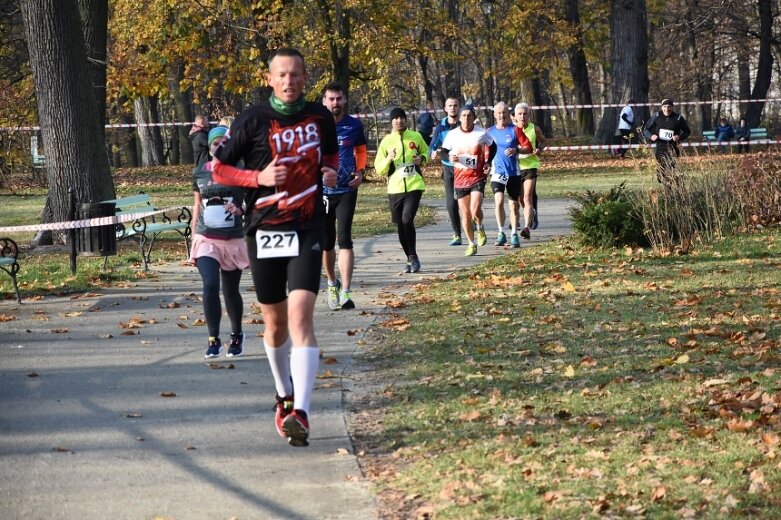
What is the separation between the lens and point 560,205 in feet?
83.3

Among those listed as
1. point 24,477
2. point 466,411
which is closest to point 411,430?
point 466,411

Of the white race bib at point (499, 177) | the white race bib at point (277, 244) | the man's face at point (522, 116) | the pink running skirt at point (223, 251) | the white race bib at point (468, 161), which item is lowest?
the white race bib at point (499, 177)

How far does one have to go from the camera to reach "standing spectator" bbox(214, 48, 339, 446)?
22.1 ft

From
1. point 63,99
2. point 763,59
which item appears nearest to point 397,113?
point 63,99

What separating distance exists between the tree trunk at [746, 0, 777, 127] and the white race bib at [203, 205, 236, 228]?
4001cm

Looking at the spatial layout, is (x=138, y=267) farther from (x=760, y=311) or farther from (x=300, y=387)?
(x=300, y=387)

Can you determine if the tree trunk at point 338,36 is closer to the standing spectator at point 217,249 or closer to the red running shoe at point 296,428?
the standing spectator at point 217,249

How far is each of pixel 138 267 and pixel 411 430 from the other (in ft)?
31.7

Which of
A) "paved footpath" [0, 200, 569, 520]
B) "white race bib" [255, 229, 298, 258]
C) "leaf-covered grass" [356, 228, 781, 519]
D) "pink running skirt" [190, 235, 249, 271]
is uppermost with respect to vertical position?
"white race bib" [255, 229, 298, 258]

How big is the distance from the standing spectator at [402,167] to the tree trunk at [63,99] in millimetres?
5840

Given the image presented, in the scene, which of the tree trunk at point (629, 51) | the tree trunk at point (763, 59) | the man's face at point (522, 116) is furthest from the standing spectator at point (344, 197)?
the tree trunk at point (763, 59)

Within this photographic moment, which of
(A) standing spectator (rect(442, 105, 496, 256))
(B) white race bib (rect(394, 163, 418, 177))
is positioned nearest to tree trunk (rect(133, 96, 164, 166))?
(A) standing spectator (rect(442, 105, 496, 256))

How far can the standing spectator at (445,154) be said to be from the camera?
672 inches

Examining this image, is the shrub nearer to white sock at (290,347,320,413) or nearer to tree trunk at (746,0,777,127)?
white sock at (290,347,320,413)
